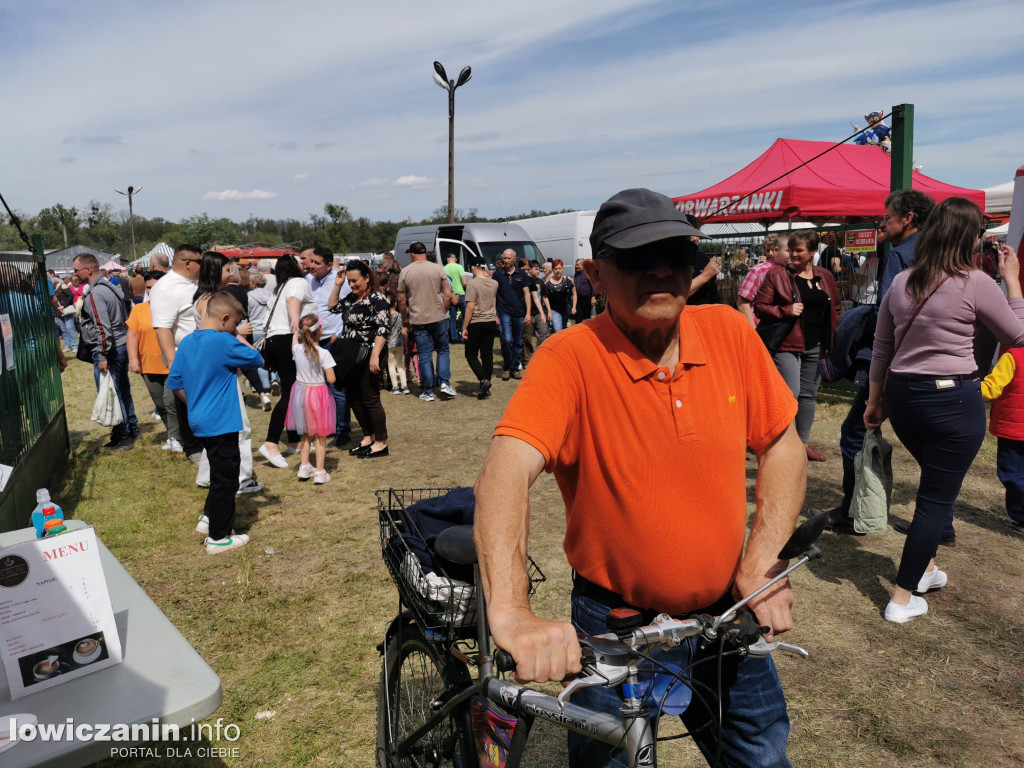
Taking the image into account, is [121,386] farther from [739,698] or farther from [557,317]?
[739,698]

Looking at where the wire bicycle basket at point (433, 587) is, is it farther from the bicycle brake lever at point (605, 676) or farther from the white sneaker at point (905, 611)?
the white sneaker at point (905, 611)

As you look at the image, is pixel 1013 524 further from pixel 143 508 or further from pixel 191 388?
pixel 143 508

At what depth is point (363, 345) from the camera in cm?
723

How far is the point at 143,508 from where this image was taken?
622 centimetres

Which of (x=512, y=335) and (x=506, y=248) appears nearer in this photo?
(x=512, y=335)

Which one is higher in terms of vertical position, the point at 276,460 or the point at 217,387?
the point at 217,387

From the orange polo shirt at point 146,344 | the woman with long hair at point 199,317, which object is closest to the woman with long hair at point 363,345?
the woman with long hair at point 199,317

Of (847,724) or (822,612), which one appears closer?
(847,724)

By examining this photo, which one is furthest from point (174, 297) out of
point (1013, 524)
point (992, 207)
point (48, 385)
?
point (992, 207)

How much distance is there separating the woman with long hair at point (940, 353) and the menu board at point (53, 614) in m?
3.65

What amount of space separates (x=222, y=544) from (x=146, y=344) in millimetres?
3256

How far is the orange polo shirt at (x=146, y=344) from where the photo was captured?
7441 mm

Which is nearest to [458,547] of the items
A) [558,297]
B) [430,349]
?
[430,349]

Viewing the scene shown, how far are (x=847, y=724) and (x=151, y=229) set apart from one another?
10657 centimetres
